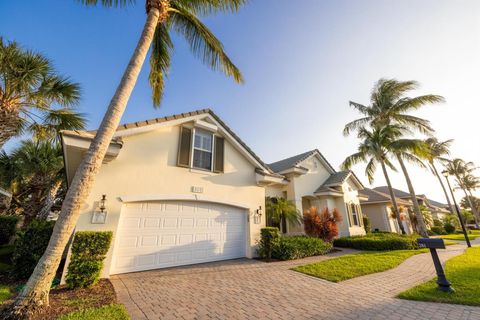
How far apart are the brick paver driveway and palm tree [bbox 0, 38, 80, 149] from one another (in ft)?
27.3

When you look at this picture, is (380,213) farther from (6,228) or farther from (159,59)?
(6,228)

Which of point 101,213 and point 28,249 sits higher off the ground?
point 101,213

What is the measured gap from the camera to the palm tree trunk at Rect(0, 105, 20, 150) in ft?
25.5

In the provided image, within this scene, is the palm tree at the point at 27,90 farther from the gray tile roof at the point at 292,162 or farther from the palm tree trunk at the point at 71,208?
the gray tile roof at the point at 292,162

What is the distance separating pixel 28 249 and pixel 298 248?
33.4ft

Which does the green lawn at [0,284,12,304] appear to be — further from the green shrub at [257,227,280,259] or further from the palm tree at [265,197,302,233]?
the palm tree at [265,197,302,233]

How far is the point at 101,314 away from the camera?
3631 mm

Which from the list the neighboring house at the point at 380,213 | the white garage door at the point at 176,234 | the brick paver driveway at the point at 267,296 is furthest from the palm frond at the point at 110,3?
the neighboring house at the point at 380,213

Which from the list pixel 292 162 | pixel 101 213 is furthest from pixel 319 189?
pixel 101 213

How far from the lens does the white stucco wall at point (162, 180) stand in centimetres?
643

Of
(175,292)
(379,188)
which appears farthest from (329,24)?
(379,188)

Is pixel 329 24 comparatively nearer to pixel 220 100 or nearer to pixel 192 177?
pixel 220 100

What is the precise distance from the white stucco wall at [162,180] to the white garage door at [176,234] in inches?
15.9

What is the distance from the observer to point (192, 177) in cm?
848
